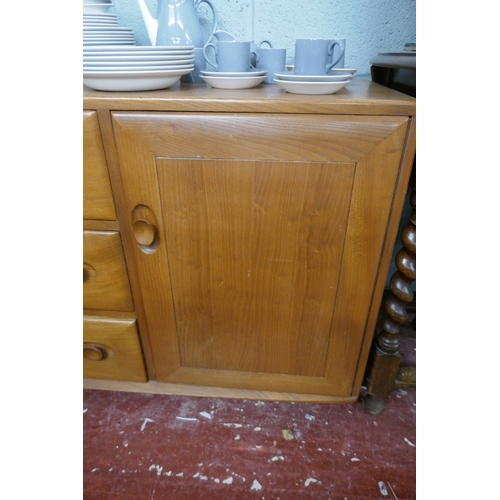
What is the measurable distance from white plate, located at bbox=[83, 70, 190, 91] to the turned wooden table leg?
1.62 feet

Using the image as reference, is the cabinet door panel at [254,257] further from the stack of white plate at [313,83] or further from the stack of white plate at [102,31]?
the stack of white plate at [102,31]

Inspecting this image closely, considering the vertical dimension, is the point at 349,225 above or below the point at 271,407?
above

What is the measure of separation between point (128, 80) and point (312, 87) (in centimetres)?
30

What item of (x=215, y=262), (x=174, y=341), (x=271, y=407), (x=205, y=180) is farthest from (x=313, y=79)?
(x=271, y=407)

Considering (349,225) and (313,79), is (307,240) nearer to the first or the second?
(349,225)

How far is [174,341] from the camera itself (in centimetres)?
76

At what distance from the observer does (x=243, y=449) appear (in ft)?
2.47

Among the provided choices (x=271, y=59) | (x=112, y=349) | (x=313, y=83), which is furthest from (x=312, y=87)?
(x=112, y=349)

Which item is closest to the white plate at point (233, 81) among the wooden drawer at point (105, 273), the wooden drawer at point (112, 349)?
the wooden drawer at point (105, 273)

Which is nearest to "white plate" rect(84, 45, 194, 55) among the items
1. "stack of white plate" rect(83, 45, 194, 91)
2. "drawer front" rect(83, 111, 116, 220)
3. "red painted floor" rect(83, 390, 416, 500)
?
"stack of white plate" rect(83, 45, 194, 91)

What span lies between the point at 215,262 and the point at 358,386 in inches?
17.7

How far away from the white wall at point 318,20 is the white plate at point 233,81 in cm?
32

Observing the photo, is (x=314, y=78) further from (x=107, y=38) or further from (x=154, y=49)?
(x=107, y=38)

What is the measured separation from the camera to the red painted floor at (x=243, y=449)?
69 centimetres
